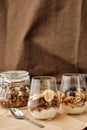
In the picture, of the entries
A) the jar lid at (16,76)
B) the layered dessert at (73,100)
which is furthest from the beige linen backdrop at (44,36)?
the layered dessert at (73,100)

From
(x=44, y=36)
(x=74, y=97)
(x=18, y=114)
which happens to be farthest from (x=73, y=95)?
(x=44, y=36)

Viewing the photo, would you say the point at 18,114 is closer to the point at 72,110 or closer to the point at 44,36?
the point at 72,110

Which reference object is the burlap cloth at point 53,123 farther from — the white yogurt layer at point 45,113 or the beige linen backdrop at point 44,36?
the beige linen backdrop at point 44,36

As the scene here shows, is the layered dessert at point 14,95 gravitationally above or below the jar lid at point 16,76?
below

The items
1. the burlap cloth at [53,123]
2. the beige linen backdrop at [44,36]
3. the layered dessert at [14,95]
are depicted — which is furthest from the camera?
the beige linen backdrop at [44,36]

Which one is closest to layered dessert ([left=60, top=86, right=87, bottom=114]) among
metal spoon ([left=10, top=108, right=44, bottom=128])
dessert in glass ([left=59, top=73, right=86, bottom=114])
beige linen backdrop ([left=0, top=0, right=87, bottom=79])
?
dessert in glass ([left=59, top=73, right=86, bottom=114])

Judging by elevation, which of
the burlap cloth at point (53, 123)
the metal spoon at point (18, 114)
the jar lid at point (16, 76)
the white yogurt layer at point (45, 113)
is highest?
the jar lid at point (16, 76)

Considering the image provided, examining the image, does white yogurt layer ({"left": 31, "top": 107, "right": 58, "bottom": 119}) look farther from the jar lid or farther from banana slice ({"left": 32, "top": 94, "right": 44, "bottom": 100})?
the jar lid
